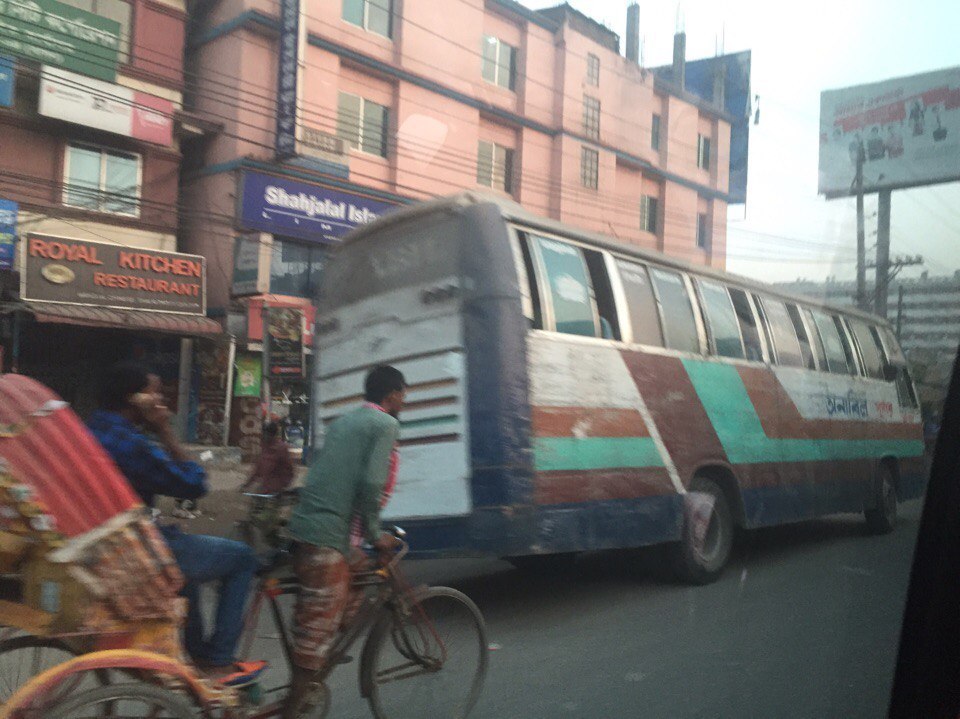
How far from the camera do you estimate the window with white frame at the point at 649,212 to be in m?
6.07

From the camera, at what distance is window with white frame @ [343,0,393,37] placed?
683 cm

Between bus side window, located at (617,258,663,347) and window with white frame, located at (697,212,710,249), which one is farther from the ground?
window with white frame, located at (697,212,710,249)

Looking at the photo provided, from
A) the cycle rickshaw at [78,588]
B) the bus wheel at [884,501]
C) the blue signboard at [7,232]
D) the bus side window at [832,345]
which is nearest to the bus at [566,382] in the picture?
the bus side window at [832,345]

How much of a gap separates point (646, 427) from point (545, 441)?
1.06 m

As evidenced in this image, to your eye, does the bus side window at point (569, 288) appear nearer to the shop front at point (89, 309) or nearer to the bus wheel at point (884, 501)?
the bus wheel at point (884, 501)

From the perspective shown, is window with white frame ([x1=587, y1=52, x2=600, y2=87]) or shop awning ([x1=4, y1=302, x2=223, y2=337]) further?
shop awning ([x1=4, y1=302, x2=223, y2=337])

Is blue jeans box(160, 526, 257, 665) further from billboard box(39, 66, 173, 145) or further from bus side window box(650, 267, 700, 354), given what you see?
billboard box(39, 66, 173, 145)

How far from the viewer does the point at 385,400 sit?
3.38 meters

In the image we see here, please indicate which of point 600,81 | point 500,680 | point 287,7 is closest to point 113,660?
point 500,680

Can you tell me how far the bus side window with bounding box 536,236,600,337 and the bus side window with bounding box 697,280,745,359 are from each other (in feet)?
4.82

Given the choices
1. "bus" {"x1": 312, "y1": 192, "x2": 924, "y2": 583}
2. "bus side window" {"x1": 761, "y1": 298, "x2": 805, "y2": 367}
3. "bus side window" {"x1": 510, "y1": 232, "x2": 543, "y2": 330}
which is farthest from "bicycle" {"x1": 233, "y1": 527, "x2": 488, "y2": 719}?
"bus side window" {"x1": 761, "y1": 298, "x2": 805, "y2": 367}

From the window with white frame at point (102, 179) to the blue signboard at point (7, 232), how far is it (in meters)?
0.95

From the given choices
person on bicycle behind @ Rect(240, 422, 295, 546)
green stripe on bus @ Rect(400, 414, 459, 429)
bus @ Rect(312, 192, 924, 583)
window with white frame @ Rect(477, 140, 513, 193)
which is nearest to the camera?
bus @ Rect(312, 192, 924, 583)

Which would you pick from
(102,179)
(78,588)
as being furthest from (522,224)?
(102,179)
